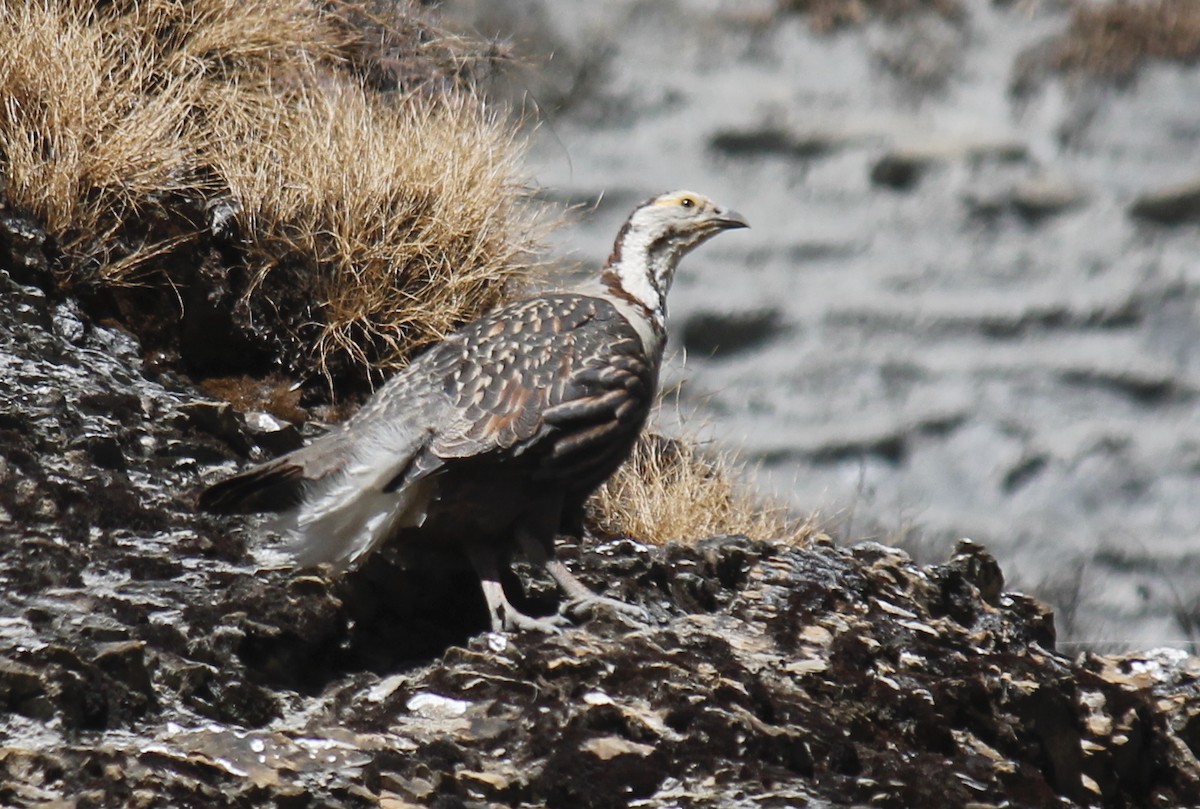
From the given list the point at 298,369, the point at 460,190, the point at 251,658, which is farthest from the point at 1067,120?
the point at 251,658

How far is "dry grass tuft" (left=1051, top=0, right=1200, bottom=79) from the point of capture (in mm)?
9000

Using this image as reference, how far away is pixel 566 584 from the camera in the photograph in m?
4.21

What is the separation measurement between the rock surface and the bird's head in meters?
1.03

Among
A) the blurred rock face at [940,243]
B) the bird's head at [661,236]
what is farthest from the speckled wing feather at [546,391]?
A: the blurred rock face at [940,243]

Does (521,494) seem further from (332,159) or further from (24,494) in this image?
(332,159)

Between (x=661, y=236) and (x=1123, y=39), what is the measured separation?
522 centimetres

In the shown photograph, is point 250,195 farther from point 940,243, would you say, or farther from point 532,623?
point 940,243

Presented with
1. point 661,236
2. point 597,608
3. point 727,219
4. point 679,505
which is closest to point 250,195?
point 661,236

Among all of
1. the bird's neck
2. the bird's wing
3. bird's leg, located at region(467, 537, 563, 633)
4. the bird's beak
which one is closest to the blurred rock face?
the bird's beak

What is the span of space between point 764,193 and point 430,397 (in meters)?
5.27

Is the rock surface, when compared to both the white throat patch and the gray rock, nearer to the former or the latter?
the white throat patch

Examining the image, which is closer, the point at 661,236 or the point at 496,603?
the point at 496,603

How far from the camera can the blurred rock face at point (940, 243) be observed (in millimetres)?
8492

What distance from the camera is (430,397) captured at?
4152 mm
